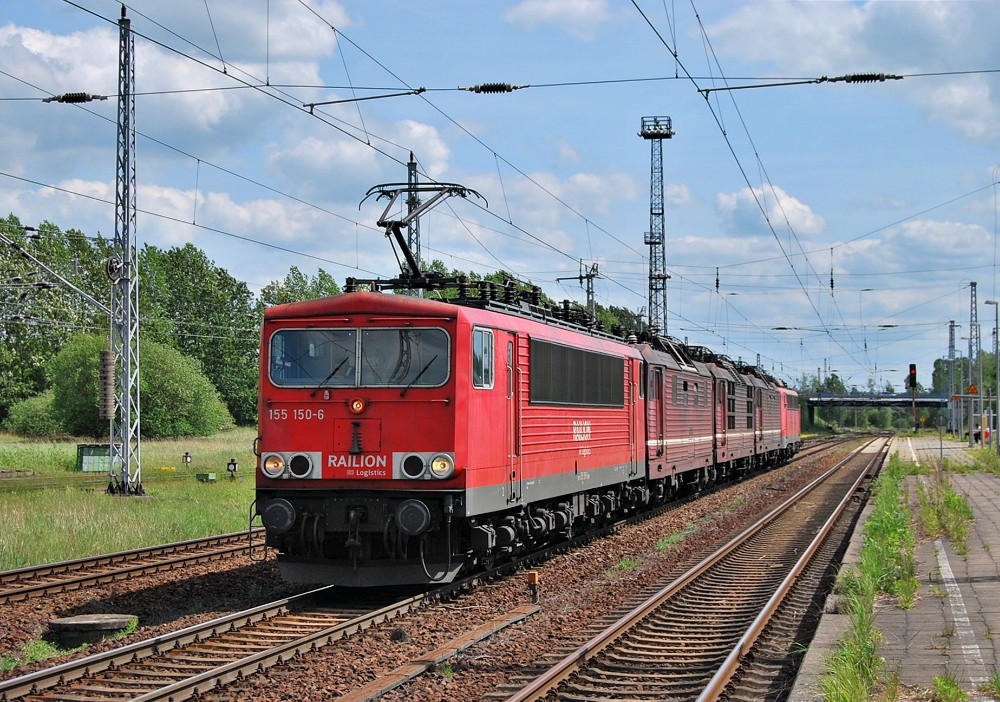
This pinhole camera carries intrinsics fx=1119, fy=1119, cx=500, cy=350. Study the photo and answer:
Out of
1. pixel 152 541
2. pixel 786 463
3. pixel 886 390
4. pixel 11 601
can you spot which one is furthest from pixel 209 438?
pixel 886 390

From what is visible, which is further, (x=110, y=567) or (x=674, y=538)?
(x=674, y=538)

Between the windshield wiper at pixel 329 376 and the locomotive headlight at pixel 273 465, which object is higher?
the windshield wiper at pixel 329 376

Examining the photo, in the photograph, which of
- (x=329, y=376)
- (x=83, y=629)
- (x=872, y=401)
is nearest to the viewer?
(x=83, y=629)

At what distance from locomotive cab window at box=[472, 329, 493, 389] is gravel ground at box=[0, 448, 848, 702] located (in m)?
2.51

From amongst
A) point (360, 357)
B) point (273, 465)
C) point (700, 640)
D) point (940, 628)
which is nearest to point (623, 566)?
point (700, 640)

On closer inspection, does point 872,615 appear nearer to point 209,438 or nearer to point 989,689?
point 989,689

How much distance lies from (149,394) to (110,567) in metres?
44.5

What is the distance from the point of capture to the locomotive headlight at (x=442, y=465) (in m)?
12.2

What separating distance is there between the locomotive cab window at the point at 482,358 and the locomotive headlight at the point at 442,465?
98 centimetres

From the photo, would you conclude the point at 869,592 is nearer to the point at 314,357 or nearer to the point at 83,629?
the point at 314,357

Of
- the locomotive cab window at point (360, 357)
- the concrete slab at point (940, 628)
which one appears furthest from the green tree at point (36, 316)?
the concrete slab at point (940, 628)

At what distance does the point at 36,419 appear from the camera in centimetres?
5706

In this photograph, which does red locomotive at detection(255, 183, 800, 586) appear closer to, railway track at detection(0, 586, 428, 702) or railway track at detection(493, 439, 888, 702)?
railway track at detection(0, 586, 428, 702)

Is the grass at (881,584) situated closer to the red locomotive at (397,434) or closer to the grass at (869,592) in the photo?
the grass at (869,592)
